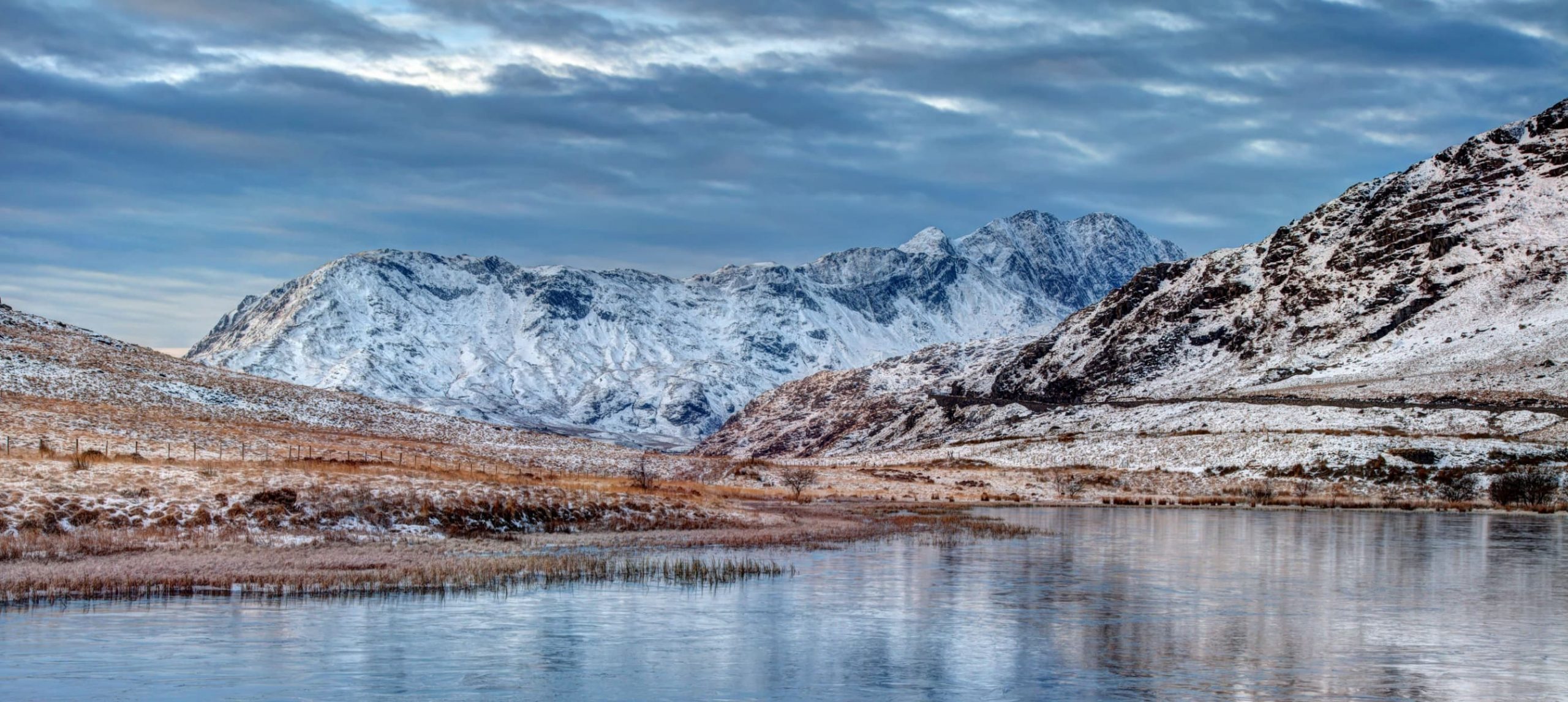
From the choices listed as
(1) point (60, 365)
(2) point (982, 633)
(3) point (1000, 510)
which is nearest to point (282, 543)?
(2) point (982, 633)

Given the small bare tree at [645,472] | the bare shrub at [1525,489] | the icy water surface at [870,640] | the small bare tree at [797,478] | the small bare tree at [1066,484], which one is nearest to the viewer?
the icy water surface at [870,640]

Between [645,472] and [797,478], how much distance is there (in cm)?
1216

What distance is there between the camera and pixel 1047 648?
77.0 feet

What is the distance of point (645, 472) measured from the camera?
9225cm

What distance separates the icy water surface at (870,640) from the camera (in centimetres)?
1945

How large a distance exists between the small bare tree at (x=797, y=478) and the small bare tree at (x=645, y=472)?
10.6 metres

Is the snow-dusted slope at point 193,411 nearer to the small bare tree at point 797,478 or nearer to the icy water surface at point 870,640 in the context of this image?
the small bare tree at point 797,478

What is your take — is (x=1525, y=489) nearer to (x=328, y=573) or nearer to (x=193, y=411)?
(x=328, y=573)

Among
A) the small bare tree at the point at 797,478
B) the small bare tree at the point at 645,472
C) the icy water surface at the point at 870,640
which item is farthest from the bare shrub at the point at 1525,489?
the small bare tree at the point at 645,472

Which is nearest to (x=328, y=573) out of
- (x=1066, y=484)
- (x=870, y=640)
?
(x=870, y=640)

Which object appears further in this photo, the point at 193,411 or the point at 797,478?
the point at 193,411

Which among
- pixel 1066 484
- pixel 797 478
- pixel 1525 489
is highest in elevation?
pixel 1525 489

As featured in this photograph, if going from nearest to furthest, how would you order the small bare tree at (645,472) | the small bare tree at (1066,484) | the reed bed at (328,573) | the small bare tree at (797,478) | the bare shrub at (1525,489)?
the reed bed at (328,573)
the small bare tree at (645,472)
the bare shrub at (1525,489)
the small bare tree at (797,478)
the small bare tree at (1066,484)

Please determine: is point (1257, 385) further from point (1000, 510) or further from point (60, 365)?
point (60, 365)
